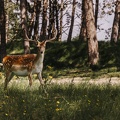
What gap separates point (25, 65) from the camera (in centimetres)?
1084

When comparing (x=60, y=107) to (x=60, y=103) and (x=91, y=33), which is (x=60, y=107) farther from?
(x=91, y=33)

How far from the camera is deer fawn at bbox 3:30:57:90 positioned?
34.9 feet

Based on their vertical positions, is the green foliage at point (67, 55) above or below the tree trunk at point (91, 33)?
below

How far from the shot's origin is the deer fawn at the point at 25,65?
10625 mm

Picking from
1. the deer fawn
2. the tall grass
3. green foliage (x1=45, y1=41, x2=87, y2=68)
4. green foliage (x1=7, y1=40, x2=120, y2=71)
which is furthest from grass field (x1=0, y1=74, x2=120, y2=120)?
green foliage (x1=45, y1=41, x2=87, y2=68)

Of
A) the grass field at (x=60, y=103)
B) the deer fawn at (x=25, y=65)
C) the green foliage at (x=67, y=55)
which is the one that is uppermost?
the deer fawn at (x=25, y=65)

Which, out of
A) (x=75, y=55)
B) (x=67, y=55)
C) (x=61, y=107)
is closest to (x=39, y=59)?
(x=61, y=107)

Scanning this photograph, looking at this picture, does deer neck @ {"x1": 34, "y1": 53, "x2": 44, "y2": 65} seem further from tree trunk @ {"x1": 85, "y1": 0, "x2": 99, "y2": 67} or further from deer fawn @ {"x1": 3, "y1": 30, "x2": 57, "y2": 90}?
tree trunk @ {"x1": 85, "y1": 0, "x2": 99, "y2": 67}

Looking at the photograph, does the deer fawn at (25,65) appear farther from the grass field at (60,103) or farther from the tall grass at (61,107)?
the tall grass at (61,107)

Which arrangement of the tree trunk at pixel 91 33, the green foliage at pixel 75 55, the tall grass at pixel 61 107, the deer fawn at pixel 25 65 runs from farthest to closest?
1. the green foliage at pixel 75 55
2. the tree trunk at pixel 91 33
3. the deer fawn at pixel 25 65
4. the tall grass at pixel 61 107

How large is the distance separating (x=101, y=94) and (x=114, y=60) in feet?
46.6

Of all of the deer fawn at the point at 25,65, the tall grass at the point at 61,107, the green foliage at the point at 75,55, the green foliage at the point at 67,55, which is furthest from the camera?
the green foliage at the point at 67,55

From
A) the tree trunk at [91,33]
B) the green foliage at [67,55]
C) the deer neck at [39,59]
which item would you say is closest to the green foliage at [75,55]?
the green foliage at [67,55]

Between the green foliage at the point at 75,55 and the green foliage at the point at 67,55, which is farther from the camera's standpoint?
the green foliage at the point at 67,55
